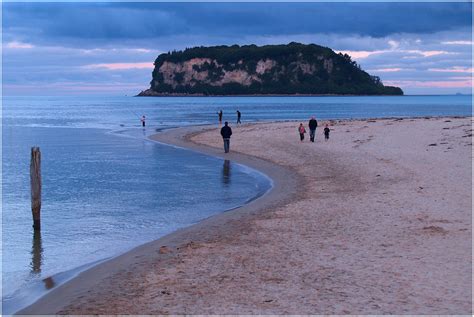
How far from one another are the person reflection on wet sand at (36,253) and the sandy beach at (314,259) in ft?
4.54

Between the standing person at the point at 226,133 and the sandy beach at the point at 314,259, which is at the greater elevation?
the standing person at the point at 226,133

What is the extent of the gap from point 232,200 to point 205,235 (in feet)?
19.0

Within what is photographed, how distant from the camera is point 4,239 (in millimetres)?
15031

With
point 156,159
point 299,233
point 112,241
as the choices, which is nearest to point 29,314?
point 112,241

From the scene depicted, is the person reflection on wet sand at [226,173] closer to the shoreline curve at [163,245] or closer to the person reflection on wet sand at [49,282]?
the shoreline curve at [163,245]

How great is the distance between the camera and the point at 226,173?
86.9 ft

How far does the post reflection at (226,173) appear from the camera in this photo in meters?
24.2

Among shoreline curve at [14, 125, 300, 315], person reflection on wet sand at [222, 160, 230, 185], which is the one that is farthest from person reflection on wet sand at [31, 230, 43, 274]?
person reflection on wet sand at [222, 160, 230, 185]

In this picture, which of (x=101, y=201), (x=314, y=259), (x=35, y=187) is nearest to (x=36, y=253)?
(x=35, y=187)

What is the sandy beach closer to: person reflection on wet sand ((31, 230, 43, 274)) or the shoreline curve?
the shoreline curve

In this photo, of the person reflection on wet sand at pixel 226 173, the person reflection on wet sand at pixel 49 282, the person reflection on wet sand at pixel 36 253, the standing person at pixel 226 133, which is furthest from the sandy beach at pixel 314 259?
the standing person at pixel 226 133

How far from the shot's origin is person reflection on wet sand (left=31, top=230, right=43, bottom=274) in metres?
12.3

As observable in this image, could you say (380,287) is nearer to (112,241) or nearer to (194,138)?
(112,241)

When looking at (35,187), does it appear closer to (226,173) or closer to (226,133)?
(226,173)
